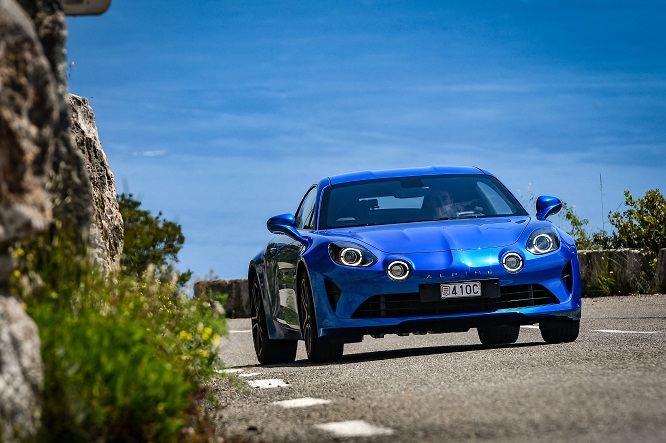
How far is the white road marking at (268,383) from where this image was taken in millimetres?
7606

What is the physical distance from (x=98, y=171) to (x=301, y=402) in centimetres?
420

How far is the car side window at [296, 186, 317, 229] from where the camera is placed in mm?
10375

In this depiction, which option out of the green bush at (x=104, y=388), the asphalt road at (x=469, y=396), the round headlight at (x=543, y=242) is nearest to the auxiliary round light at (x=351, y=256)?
the asphalt road at (x=469, y=396)

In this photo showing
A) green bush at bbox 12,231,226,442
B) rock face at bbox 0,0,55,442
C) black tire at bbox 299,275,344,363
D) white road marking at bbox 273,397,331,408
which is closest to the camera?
rock face at bbox 0,0,55,442

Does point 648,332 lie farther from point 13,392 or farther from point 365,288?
point 13,392

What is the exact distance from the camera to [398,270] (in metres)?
8.69

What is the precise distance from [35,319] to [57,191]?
0.73m

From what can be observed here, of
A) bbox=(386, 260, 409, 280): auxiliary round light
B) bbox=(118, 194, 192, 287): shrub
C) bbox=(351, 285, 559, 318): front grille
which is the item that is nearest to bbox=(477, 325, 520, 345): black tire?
bbox=(351, 285, 559, 318): front grille

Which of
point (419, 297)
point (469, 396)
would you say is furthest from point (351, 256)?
point (469, 396)

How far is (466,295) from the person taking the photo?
28.6 feet

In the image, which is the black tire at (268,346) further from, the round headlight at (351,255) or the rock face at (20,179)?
the rock face at (20,179)

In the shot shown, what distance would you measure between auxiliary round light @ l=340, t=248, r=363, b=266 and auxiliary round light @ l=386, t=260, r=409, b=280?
243 millimetres

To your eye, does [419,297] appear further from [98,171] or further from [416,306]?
[98,171]

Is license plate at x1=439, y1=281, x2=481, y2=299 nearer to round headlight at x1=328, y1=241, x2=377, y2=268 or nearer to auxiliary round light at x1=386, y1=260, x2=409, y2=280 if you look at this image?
auxiliary round light at x1=386, y1=260, x2=409, y2=280
